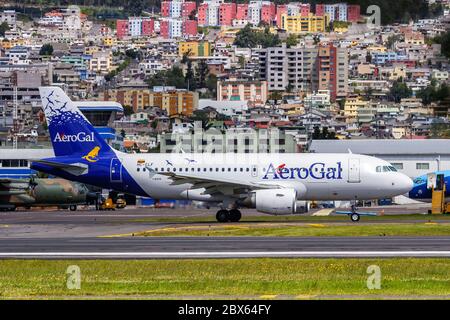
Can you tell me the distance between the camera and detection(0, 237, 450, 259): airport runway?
4044cm

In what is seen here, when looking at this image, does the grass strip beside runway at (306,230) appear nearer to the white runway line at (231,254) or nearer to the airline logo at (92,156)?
the white runway line at (231,254)

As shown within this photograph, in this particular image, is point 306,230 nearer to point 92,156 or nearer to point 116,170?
point 116,170

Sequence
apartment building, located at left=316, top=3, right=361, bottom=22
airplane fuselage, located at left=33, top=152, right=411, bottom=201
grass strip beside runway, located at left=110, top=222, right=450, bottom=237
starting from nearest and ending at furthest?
1. grass strip beside runway, located at left=110, top=222, right=450, bottom=237
2. airplane fuselage, located at left=33, top=152, right=411, bottom=201
3. apartment building, located at left=316, top=3, right=361, bottom=22

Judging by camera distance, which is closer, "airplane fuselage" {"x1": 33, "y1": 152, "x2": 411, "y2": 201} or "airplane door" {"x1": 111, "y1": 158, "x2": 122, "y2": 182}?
"airplane fuselage" {"x1": 33, "y1": 152, "x2": 411, "y2": 201}

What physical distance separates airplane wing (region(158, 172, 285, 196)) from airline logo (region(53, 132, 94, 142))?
16.8 ft

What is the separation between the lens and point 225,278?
34344mm

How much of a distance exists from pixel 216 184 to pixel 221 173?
2.25 meters

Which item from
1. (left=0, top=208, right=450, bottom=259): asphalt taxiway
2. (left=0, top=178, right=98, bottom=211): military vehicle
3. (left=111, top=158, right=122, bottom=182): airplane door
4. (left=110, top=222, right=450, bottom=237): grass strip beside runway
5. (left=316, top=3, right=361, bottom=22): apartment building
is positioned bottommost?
(left=0, top=178, right=98, bottom=211): military vehicle

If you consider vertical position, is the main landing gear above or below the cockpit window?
below

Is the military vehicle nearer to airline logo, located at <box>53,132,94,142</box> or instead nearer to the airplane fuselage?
airline logo, located at <box>53,132,94,142</box>

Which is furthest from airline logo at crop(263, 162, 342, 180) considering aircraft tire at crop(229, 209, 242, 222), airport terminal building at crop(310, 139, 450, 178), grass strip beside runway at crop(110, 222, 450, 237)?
airport terminal building at crop(310, 139, 450, 178)
